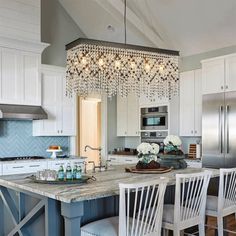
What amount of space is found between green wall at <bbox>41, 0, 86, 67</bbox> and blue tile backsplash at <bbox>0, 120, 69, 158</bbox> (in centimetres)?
144

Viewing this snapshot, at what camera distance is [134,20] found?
20.2ft

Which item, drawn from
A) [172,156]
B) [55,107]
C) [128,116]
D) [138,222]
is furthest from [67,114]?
[138,222]

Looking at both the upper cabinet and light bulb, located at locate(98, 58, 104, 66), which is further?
the upper cabinet

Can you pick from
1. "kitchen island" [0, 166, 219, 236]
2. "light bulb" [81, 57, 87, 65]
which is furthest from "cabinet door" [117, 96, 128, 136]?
"kitchen island" [0, 166, 219, 236]

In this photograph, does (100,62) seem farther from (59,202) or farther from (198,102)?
(198,102)

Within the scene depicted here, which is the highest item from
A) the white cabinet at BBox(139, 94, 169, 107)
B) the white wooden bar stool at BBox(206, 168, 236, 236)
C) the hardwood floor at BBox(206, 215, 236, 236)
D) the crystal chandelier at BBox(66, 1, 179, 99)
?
the crystal chandelier at BBox(66, 1, 179, 99)

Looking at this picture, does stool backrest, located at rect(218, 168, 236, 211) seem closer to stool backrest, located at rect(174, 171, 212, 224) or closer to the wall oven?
stool backrest, located at rect(174, 171, 212, 224)

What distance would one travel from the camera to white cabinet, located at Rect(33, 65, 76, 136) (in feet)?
19.5

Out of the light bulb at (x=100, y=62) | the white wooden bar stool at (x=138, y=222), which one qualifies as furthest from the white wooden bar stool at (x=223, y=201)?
the light bulb at (x=100, y=62)

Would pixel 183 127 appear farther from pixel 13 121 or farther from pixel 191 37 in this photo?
pixel 13 121

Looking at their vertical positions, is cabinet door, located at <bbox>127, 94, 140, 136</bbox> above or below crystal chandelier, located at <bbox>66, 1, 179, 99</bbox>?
below

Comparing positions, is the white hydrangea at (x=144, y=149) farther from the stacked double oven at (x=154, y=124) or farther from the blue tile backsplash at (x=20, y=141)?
the blue tile backsplash at (x=20, y=141)

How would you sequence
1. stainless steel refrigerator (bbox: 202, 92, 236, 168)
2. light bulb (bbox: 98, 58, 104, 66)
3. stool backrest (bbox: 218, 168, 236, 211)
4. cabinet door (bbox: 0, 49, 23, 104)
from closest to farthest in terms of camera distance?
1. stool backrest (bbox: 218, 168, 236, 211)
2. light bulb (bbox: 98, 58, 104, 66)
3. stainless steel refrigerator (bbox: 202, 92, 236, 168)
4. cabinet door (bbox: 0, 49, 23, 104)

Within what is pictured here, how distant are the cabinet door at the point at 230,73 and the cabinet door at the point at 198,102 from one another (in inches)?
26.2
